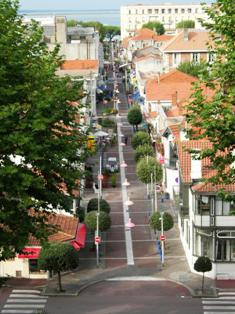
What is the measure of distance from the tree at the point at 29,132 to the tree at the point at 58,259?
30.8 ft

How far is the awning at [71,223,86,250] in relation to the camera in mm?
46594

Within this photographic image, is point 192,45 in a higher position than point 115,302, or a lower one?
higher

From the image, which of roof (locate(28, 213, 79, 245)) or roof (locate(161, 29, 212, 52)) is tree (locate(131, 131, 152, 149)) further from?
roof (locate(161, 29, 212, 52))

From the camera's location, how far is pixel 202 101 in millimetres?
26594

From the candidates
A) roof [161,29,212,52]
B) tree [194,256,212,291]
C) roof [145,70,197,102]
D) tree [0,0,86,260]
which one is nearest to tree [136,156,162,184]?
tree [194,256,212,291]

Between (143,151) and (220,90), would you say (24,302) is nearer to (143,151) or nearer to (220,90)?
(220,90)

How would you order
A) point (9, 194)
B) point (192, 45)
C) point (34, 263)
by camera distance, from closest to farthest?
point (9, 194) → point (34, 263) → point (192, 45)

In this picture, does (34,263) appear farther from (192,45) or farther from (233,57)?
(192,45)

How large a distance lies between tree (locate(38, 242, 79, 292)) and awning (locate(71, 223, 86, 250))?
2.75m

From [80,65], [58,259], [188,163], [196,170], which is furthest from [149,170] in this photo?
[80,65]

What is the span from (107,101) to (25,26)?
9173 centimetres

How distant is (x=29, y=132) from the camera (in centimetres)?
3008

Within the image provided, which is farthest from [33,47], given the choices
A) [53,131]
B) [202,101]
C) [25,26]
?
[202,101]

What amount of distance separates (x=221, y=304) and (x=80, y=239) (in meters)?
11.2
